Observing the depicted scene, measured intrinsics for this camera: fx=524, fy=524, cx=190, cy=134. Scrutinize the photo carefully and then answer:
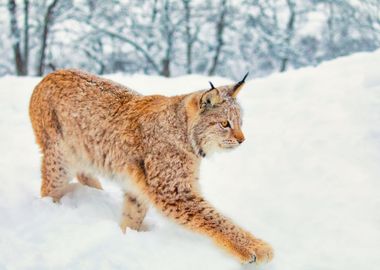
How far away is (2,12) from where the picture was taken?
63.0ft

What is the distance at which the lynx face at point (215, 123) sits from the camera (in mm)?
3994

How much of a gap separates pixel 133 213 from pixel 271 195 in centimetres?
137

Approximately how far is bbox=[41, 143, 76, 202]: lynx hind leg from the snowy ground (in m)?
0.15

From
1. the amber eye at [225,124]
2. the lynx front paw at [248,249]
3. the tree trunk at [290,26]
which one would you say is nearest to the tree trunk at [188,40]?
the tree trunk at [290,26]

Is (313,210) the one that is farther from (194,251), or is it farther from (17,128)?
(17,128)

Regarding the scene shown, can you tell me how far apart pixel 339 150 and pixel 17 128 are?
13.7 ft

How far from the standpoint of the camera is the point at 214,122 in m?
4.02

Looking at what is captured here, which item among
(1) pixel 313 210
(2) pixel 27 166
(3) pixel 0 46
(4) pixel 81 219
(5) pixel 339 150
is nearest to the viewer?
(4) pixel 81 219

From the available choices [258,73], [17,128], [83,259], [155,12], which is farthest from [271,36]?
[83,259]

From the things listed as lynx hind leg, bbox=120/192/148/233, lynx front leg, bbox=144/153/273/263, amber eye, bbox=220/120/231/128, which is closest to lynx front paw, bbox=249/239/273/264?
lynx front leg, bbox=144/153/273/263

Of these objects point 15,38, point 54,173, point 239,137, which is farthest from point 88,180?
point 15,38

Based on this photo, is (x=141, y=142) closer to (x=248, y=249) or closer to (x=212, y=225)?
(x=212, y=225)

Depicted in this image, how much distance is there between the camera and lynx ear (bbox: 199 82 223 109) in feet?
13.0

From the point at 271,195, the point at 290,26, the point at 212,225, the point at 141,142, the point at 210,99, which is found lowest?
the point at 290,26
